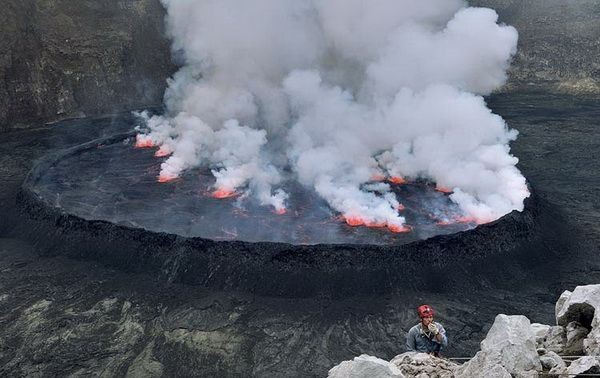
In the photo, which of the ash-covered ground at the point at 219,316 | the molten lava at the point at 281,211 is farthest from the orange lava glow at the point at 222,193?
the ash-covered ground at the point at 219,316

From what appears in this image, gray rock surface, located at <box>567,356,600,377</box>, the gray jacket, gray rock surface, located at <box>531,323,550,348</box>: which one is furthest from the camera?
the gray jacket

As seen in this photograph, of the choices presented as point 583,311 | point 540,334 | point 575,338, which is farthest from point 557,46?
point 575,338

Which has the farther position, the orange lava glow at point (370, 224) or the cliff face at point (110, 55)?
the cliff face at point (110, 55)

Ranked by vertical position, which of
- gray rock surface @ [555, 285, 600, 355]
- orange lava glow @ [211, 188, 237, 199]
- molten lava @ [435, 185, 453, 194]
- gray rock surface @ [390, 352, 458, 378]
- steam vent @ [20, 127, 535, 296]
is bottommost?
gray rock surface @ [390, 352, 458, 378]

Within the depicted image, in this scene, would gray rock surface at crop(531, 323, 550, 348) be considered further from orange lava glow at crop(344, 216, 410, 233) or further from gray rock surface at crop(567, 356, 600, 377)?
orange lava glow at crop(344, 216, 410, 233)

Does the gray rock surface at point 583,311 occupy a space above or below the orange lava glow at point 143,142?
below

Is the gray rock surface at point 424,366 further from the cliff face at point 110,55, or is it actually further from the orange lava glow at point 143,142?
the cliff face at point 110,55

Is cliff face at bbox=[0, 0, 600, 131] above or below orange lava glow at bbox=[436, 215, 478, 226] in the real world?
above

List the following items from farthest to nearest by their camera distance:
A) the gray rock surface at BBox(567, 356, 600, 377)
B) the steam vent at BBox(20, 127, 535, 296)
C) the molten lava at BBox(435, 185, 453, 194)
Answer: the molten lava at BBox(435, 185, 453, 194) < the steam vent at BBox(20, 127, 535, 296) < the gray rock surface at BBox(567, 356, 600, 377)

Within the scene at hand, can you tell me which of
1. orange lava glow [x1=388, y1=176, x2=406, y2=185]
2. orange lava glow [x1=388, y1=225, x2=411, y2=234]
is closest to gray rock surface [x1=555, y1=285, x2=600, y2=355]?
orange lava glow [x1=388, y1=225, x2=411, y2=234]
